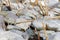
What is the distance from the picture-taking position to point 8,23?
1233 millimetres

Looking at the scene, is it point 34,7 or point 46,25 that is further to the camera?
point 34,7

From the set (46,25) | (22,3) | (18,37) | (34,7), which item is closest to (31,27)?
(46,25)

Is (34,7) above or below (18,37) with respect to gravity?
above

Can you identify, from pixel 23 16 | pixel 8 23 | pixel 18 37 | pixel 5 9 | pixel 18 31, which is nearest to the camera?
pixel 18 37

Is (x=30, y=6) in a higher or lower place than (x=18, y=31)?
higher

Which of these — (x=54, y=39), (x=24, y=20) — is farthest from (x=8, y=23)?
(x=54, y=39)

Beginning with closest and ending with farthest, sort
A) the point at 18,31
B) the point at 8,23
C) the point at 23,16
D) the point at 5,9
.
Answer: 1. the point at 18,31
2. the point at 8,23
3. the point at 23,16
4. the point at 5,9

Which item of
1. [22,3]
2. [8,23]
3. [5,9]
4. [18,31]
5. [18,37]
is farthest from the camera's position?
[22,3]

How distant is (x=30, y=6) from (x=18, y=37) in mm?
624

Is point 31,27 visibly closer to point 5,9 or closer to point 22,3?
point 5,9

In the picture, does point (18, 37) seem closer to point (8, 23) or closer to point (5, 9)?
point (8, 23)

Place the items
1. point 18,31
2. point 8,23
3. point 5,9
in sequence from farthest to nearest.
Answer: point 5,9, point 8,23, point 18,31

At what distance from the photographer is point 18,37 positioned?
975 mm

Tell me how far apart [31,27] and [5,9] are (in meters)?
0.38
